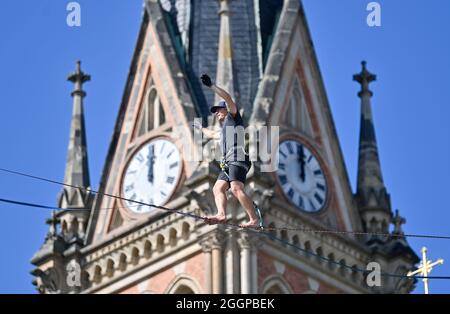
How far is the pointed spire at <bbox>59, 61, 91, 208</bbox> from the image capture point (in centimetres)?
5425

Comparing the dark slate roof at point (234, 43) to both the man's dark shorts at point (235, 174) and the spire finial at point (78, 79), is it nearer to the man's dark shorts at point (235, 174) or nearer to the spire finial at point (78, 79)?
the spire finial at point (78, 79)

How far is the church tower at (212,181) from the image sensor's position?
50125 millimetres

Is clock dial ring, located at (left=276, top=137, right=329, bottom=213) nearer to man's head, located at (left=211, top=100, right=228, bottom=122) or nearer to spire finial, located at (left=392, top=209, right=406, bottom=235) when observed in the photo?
spire finial, located at (left=392, top=209, right=406, bottom=235)

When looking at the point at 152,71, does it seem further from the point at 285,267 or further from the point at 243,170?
the point at 243,170

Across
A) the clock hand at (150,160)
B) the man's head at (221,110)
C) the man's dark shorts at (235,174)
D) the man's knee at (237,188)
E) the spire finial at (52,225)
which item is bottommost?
the man's knee at (237,188)

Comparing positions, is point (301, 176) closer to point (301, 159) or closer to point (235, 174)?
point (301, 159)

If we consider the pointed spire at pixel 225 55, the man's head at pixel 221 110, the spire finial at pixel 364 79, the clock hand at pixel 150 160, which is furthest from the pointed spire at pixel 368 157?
the man's head at pixel 221 110

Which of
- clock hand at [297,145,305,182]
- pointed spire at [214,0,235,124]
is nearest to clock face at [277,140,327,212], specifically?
clock hand at [297,145,305,182]

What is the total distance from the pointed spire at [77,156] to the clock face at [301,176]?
5.25m

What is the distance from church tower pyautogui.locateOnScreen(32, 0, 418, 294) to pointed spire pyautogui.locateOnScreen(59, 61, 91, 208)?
41mm

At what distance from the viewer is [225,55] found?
172ft

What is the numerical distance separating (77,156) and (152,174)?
3.41 meters

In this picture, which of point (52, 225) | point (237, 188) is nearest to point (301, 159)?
point (52, 225)

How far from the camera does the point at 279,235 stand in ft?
170
